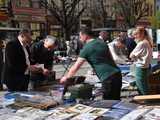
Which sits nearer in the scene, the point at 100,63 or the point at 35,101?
the point at 35,101

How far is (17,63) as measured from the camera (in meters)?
8.13

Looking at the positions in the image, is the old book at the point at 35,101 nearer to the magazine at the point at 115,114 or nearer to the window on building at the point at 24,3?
the magazine at the point at 115,114

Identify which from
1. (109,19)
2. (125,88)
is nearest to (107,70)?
(125,88)

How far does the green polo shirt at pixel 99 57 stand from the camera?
691 centimetres

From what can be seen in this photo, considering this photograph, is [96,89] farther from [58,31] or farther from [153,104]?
[58,31]

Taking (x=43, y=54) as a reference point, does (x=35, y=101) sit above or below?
below

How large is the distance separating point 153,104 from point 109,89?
72 centimetres

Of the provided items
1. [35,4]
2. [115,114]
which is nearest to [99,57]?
[115,114]

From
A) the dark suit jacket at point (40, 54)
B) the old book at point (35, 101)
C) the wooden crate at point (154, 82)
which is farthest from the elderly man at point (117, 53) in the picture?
the old book at point (35, 101)

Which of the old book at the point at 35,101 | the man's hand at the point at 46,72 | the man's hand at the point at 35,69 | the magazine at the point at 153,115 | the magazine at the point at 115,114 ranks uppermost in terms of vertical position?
the man's hand at the point at 35,69

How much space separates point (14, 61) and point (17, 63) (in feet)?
0.20

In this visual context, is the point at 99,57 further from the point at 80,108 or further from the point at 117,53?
the point at 117,53

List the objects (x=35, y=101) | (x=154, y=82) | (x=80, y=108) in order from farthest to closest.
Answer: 1. (x=154, y=82)
2. (x=35, y=101)
3. (x=80, y=108)

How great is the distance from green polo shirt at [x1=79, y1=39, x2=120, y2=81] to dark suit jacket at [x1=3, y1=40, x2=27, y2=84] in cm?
148
